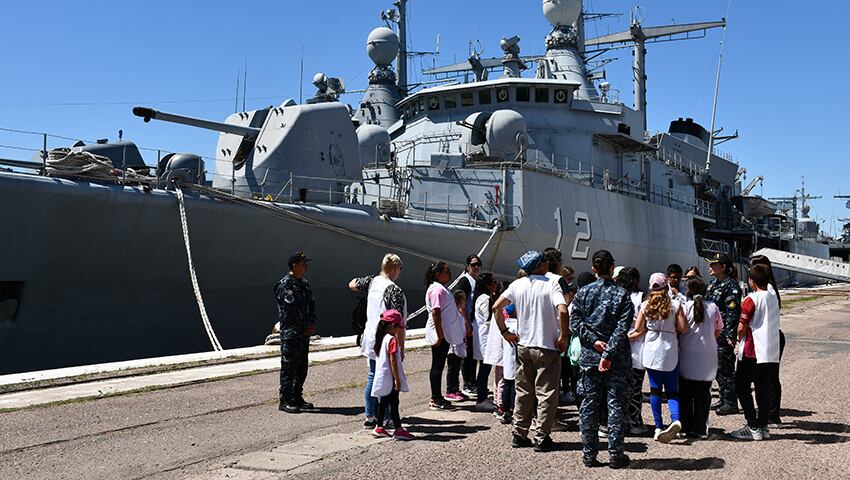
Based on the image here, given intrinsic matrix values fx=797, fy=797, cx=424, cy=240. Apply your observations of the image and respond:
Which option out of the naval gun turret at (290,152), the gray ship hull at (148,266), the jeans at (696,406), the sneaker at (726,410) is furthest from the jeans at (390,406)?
the naval gun turret at (290,152)

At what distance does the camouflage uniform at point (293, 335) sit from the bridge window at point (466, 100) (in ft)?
56.4

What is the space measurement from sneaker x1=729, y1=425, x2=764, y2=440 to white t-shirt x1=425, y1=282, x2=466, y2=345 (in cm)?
242

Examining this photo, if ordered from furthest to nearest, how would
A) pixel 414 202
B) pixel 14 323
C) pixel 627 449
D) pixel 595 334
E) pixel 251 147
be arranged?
pixel 414 202, pixel 251 147, pixel 14 323, pixel 627 449, pixel 595 334

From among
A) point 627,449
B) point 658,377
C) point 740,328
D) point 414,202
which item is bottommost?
point 627,449

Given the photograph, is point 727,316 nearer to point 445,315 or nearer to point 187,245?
point 445,315

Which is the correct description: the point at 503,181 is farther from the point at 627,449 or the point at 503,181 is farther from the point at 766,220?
the point at 766,220

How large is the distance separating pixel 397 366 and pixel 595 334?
5.07 feet

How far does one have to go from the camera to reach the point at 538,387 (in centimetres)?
563

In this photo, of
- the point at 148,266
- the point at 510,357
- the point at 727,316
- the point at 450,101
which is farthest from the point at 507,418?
the point at 450,101

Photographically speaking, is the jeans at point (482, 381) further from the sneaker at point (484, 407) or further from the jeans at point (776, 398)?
the jeans at point (776, 398)

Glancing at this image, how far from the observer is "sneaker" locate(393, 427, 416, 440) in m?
6.01

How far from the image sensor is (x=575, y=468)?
17.1 feet

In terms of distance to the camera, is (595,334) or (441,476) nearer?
(441,476)

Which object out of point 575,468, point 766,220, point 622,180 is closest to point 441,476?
point 575,468
